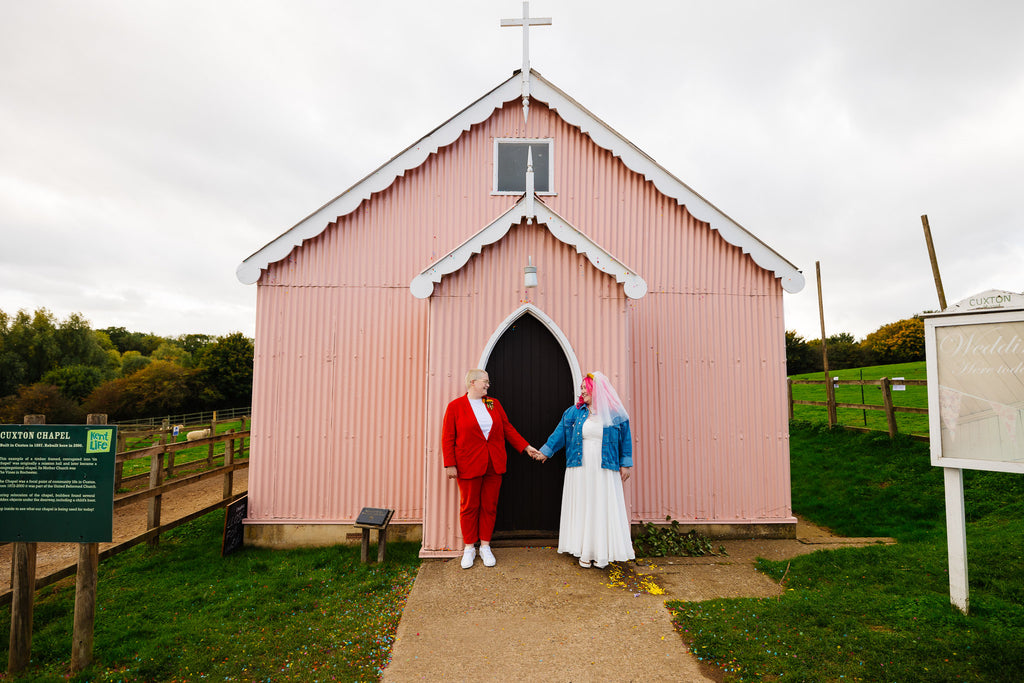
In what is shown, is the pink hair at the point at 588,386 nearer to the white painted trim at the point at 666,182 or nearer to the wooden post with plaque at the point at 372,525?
the wooden post with plaque at the point at 372,525

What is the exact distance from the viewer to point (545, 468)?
20.4 feet

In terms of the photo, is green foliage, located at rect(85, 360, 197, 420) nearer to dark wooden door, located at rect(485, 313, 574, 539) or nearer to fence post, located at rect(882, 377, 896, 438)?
dark wooden door, located at rect(485, 313, 574, 539)

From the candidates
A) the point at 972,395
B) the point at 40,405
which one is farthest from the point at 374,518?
the point at 40,405

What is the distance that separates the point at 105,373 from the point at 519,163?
147ft

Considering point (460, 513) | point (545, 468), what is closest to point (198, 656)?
point (460, 513)

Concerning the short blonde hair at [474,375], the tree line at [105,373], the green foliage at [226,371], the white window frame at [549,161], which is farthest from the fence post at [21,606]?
the green foliage at [226,371]

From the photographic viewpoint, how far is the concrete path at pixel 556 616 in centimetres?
367

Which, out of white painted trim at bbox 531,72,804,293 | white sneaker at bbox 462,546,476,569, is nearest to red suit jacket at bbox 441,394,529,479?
white sneaker at bbox 462,546,476,569

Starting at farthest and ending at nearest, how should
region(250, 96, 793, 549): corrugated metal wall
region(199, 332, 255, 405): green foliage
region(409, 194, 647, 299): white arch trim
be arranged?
1. region(199, 332, 255, 405): green foliage
2. region(250, 96, 793, 549): corrugated metal wall
3. region(409, 194, 647, 299): white arch trim

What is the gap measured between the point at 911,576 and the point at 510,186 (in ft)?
21.7

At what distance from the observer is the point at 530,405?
6.20 meters

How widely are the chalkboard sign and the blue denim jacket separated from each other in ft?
13.7

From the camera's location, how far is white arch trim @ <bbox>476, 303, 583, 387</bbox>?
19.2ft

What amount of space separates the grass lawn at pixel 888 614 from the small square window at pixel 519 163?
570cm
